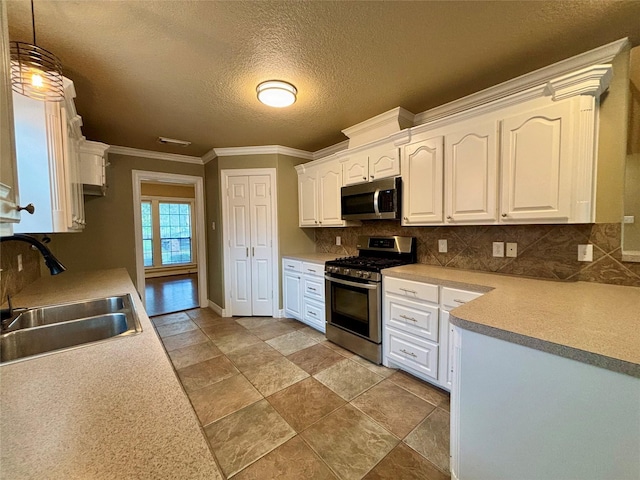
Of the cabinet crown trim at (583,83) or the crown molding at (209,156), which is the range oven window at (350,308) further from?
the crown molding at (209,156)

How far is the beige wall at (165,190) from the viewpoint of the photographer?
→ 6879 millimetres

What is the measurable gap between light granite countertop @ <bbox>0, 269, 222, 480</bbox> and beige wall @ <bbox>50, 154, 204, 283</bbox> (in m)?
3.26

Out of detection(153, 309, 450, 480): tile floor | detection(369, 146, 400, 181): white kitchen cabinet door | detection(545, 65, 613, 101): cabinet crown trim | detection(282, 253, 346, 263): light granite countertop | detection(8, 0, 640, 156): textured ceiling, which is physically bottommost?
detection(153, 309, 450, 480): tile floor

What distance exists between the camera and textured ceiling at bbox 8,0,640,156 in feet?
4.60

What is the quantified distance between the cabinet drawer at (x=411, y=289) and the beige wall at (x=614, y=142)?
1.18 metres

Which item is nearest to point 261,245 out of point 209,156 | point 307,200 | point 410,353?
point 307,200

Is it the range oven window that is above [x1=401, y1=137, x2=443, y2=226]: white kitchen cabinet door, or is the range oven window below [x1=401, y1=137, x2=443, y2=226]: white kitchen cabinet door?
below

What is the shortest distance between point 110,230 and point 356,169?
342 cm

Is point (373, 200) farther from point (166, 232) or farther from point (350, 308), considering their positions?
point (166, 232)

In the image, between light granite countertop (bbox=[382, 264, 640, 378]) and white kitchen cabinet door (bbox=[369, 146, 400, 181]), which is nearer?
light granite countertop (bbox=[382, 264, 640, 378])

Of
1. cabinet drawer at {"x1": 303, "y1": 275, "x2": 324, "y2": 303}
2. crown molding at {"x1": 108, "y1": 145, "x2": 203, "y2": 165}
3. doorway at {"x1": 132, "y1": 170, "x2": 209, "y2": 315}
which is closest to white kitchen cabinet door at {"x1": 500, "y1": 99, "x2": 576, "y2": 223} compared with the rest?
cabinet drawer at {"x1": 303, "y1": 275, "x2": 324, "y2": 303}

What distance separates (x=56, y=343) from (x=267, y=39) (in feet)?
6.69

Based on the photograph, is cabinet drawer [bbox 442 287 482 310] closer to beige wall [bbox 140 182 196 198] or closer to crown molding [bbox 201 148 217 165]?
crown molding [bbox 201 148 217 165]

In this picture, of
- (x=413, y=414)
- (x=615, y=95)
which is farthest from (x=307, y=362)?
(x=615, y=95)
